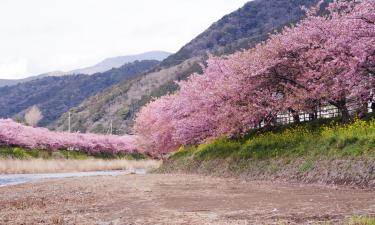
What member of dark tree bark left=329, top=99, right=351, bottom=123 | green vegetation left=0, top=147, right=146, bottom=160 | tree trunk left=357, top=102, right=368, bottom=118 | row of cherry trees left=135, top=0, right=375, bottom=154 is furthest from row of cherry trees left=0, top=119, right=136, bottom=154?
tree trunk left=357, top=102, right=368, bottom=118

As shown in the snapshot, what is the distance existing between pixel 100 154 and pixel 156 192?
2714 inches

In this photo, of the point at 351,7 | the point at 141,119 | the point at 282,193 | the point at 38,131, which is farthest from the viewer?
the point at 38,131

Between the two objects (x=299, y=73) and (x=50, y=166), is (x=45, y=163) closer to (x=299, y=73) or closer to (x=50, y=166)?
(x=50, y=166)

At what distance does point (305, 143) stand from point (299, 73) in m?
4.85

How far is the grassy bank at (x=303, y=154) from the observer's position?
65.0 feet

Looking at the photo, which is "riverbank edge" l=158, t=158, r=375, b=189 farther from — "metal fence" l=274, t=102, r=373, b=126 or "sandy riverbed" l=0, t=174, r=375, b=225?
"metal fence" l=274, t=102, r=373, b=126

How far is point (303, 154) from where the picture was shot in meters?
24.4

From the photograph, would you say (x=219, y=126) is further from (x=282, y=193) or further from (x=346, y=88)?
(x=282, y=193)

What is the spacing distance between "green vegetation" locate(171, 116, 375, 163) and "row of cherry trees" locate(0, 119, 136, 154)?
37.4m

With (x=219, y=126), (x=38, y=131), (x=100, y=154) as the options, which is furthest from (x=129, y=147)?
(x=219, y=126)

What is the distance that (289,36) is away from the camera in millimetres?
27797

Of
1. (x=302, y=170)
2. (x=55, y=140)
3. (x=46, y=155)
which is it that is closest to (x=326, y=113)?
(x=302, y=170)

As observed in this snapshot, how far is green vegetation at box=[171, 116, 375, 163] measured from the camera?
21016 millimetres

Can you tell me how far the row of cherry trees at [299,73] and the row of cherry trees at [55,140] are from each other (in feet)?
125
